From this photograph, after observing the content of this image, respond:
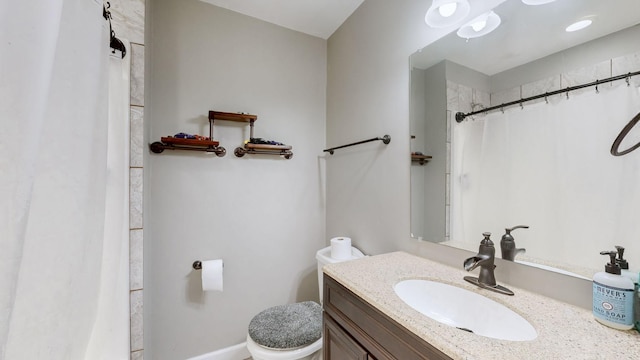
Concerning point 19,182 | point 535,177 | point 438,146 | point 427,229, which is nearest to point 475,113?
point 438,146

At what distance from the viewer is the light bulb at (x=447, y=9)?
1.01 meters

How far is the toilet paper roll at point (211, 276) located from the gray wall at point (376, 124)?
86 centimetres

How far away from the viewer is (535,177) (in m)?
0.84

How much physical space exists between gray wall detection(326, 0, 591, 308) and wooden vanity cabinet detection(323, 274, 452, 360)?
0.50 m

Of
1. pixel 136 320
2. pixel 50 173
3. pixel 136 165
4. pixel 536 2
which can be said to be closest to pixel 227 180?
pixel 136 165

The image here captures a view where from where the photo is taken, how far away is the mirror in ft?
2.21

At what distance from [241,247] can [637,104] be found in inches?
74.7

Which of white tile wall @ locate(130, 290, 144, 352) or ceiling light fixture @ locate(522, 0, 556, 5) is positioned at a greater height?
ceiling light fixture @ locate(522, 0, 556, 5)

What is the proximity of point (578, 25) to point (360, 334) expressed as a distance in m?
1.24

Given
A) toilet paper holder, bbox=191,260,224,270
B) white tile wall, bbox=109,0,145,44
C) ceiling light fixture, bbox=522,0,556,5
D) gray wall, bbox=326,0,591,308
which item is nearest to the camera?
ceiling light fixture, bbox=522,0,556,5

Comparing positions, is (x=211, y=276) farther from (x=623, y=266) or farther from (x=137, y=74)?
(x=623, y=266)

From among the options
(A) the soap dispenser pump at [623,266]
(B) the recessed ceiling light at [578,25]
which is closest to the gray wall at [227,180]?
(B) the recessed ceiling light at [578,25]

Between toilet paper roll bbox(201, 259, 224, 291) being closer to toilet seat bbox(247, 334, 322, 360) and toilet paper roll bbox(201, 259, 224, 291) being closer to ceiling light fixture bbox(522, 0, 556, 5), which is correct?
toilet seat bbox(247, 334, 322, 360)

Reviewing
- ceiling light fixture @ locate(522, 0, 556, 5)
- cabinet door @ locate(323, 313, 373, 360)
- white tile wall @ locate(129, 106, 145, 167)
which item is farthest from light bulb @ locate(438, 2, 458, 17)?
white tile wall @ locate(129, 106, 145, 167)
